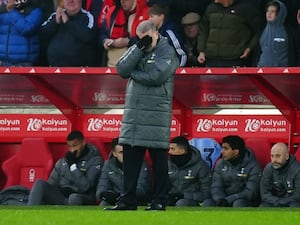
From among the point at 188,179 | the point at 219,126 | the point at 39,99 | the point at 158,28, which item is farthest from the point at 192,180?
the point at 39,99

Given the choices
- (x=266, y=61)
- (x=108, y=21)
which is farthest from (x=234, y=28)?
(x=108, y=21)

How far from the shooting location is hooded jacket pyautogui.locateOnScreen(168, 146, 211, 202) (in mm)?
17828

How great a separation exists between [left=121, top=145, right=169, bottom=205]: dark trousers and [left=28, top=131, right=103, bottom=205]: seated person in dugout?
3.49 meters

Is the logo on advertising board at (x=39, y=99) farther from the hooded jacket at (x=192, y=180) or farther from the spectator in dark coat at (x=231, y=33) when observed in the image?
the hooded jacket at (x=192, y=180)

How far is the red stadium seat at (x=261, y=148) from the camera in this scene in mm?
18484

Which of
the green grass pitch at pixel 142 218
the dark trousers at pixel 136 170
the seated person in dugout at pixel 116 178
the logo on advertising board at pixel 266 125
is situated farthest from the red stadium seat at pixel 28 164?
the green grass pitch at pixel 142 218

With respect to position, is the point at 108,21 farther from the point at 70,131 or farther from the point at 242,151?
the point at 242,151

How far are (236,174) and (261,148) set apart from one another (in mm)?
886

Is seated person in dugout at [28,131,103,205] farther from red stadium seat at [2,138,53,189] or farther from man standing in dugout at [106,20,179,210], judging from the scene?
man standing in dugout at [106,20,179,210]

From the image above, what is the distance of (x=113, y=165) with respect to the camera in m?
18.1

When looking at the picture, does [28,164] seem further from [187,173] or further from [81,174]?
[187,173]

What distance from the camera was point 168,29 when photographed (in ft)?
61.6

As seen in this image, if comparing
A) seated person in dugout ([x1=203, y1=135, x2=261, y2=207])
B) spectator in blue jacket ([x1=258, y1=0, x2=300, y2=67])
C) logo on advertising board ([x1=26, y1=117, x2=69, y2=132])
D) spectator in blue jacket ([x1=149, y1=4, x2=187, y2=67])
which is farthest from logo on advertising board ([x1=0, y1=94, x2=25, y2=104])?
spectator in blue jacket ([x1=258, y1=0, x2=300, y2=67])

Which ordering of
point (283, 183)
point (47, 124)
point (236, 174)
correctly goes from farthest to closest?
point (47, 124) < point (236, 174) < point (283, 183)
